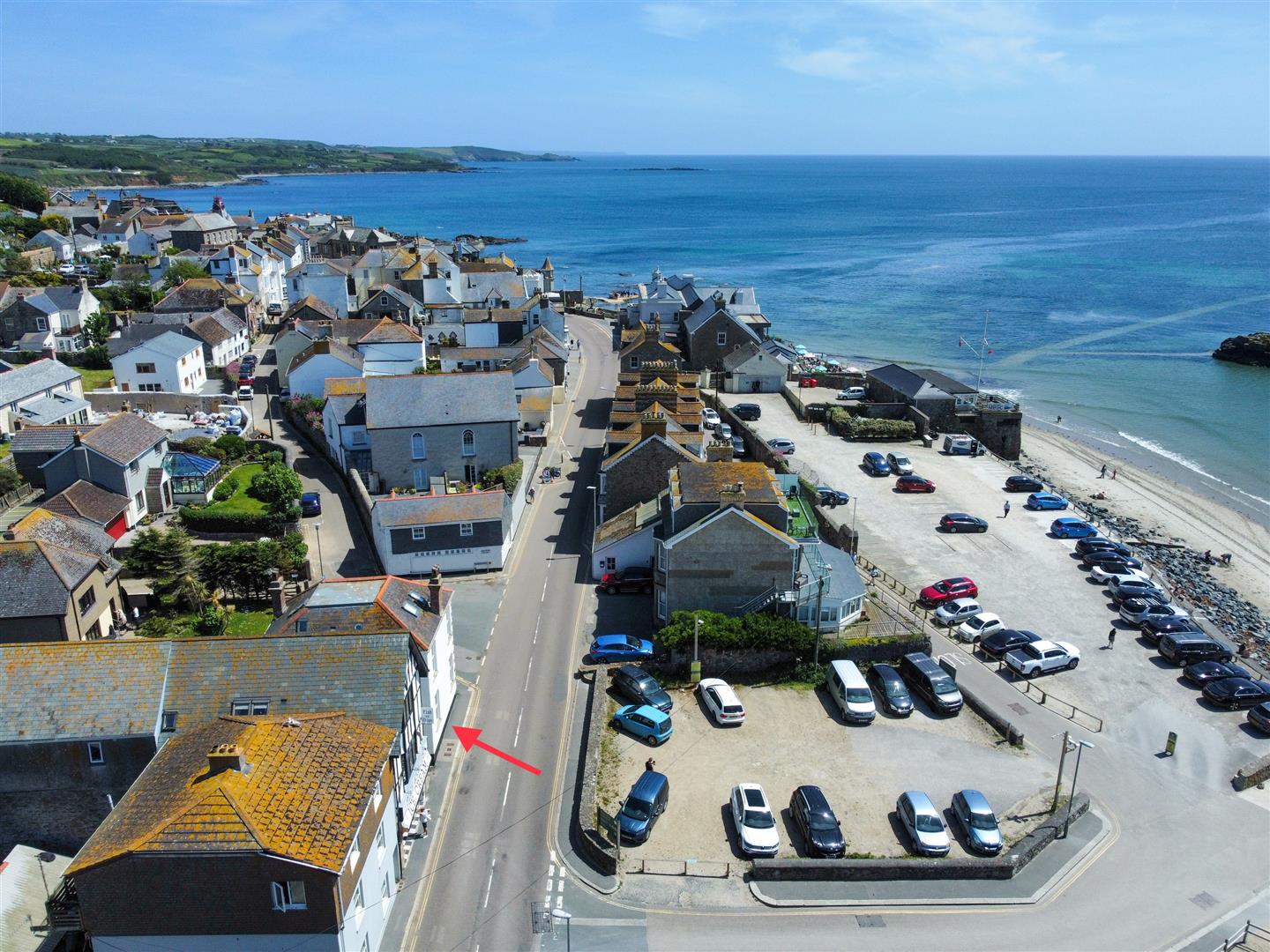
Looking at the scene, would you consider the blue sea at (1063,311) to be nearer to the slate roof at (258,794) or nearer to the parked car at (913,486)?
the parked car at (913,486)

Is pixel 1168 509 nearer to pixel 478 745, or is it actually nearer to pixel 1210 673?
pixel 1210 673

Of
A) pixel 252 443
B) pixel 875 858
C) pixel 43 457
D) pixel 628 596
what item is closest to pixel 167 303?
pixel 252 443

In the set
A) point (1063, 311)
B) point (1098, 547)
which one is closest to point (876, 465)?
point (1098, 547)

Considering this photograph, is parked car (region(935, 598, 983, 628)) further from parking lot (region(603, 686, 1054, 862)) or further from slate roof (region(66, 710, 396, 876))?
slate roof (region(66, 710, 396, 876))

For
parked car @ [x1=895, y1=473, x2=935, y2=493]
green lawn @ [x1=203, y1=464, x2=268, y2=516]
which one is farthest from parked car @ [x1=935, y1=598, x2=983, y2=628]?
green lawn @ [x1=203, y1=464, x2=268, y2=516]

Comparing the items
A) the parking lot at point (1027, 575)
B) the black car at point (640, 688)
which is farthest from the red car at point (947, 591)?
the black car at point (640, 688)

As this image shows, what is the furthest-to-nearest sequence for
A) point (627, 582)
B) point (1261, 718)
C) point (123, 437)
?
point (123, 437) < point (627, 582) < point (1261, 718)

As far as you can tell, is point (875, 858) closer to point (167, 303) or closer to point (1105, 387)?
point (1105, 387)
